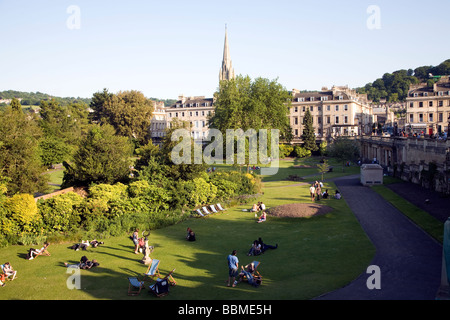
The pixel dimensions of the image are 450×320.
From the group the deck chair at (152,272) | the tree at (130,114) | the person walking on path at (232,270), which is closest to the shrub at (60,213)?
the deck chair at (152,272)

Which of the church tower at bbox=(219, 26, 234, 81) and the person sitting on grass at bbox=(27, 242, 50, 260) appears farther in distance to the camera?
the church tower at bbox=(219, 26, 234, 81)

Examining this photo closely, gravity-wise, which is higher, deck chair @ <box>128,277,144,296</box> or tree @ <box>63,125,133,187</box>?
tree @ <box>63,125,133,187</box>

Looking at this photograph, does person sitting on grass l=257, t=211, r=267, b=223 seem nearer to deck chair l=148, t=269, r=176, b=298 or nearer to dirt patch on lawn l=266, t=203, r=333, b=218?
dirt patch on lawn l=266, t=203, r=333, b=218

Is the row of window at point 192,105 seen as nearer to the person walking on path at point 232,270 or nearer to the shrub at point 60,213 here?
the shrub at point 60,213

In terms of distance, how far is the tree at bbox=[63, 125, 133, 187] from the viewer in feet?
124

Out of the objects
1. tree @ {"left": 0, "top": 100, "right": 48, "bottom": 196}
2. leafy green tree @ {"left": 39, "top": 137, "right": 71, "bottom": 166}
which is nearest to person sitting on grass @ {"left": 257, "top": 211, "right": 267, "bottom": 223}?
tree @ {"left": 0, "top": 100, "right": 48, "bottom": 196}

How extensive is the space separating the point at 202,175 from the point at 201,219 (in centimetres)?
872

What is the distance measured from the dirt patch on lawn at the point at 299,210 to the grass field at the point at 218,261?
0.69m

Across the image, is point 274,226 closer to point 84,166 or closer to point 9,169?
point 84,166

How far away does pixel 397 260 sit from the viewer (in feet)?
62.9

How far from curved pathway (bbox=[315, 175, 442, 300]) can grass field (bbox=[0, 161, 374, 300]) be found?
Answer: 2.41ft

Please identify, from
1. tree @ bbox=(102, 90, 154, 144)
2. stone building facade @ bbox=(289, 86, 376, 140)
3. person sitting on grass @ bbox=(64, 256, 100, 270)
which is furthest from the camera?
tree @ bbox=(102, 90, 154, 144)

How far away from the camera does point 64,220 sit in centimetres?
2858
